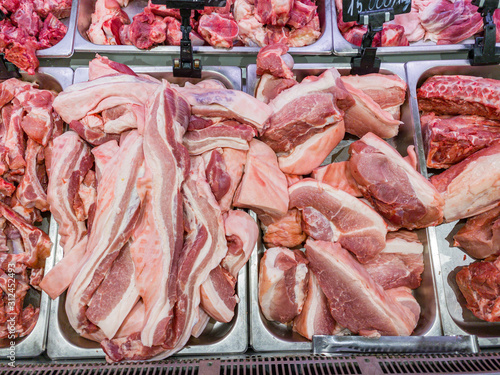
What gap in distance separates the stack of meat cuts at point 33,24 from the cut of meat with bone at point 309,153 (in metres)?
1.83

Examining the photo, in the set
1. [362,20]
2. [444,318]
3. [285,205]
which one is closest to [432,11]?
[362,20]

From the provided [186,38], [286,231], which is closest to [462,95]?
[286,231]

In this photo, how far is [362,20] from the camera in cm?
236

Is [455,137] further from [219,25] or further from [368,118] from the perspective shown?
[219,25]

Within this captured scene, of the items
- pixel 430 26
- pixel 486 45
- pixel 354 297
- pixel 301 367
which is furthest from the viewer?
pixel 430 26

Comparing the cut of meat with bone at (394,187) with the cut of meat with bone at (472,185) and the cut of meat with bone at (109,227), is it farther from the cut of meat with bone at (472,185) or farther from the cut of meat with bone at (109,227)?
the cut of meat with bone at (109,227)

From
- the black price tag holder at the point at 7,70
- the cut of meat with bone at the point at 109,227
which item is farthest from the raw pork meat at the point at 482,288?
the black price tag holder at the point at 7,70

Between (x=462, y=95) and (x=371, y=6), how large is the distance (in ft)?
2.73

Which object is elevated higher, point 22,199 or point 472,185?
point 472,185

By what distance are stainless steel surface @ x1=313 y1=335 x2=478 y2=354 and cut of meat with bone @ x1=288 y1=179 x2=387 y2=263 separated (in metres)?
0.46

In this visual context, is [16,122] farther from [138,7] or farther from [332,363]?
[332,363]

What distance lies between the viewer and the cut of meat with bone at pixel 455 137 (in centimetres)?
235

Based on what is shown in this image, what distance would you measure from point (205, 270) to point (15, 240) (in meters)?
1.15

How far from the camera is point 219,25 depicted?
107 inches
